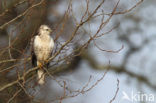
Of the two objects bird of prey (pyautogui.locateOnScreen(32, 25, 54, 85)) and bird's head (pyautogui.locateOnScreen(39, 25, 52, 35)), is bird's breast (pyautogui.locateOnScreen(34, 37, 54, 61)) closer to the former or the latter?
bird of prey (pyautogui.locateOnScreen(32, 25, 54, 85))

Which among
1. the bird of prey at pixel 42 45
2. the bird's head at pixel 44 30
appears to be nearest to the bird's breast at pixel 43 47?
the bird of prey at pixel 42 45

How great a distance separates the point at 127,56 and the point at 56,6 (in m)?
2.73

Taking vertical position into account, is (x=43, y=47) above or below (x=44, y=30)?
below

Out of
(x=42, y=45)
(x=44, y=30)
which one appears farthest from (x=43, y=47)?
(x=44, y=30)

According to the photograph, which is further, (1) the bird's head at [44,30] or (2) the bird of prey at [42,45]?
(1) the bird's head at [44,30]

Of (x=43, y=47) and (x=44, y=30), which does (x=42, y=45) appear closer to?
(x=43, y=47)

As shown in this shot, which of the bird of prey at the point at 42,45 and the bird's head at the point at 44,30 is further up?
the bird's head at the point at 44,30

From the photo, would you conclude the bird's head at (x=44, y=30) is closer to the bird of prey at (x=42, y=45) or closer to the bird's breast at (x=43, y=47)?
the bird of prey at (x=42, y=45)

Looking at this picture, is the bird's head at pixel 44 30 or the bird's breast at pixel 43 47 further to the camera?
the bird's head at pixel 44 30

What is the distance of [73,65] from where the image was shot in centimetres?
1116

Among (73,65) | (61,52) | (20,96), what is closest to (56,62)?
(61,52)

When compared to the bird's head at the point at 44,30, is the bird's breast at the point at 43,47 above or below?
below

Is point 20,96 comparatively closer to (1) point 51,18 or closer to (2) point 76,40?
(2) point 76,40

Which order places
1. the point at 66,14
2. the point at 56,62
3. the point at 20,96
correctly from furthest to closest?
1. the point at 20,96
2. the point at 56,62
3. the point at 66,14
